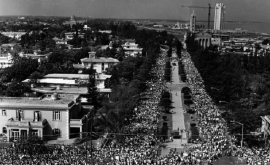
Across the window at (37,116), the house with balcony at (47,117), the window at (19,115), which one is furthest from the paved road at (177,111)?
the window at (19,115)

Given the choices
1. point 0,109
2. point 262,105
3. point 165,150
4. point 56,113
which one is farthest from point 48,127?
point 262,105

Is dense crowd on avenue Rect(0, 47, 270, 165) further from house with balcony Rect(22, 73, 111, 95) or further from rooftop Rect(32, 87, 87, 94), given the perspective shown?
house with balcony Rect(22, 73, 111, 95)

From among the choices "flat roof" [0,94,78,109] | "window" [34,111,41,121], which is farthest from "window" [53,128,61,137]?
"flat roof" [0,94,78,109]

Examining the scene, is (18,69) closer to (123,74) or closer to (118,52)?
(123,74)

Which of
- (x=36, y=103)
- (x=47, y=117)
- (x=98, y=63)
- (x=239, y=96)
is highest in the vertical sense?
(x=98, y=63)

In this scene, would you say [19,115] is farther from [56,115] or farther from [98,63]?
[98,63]

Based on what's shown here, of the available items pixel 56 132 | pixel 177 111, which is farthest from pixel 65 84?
pixel 56 132

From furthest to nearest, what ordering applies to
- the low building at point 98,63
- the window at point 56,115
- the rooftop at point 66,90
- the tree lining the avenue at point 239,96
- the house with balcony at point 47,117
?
1. the low building at point 98,63
2. the rooftop at point 66,90
3. the tree lining the avenue at point 239,96
4. the window at point 56,115
5. the house with balcony at point 47,117

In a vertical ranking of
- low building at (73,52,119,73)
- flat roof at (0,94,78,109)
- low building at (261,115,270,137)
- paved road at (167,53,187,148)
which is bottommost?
paved road at (167,53,187,148)

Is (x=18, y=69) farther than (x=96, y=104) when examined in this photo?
Yes

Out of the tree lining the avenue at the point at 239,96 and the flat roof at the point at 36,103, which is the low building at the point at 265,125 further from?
the flat roof at the point at 36,103

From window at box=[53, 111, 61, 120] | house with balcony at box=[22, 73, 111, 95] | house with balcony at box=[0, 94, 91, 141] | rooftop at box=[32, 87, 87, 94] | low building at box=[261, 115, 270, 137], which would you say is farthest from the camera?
house with balcony at box=[22, 73, 111, 95]
